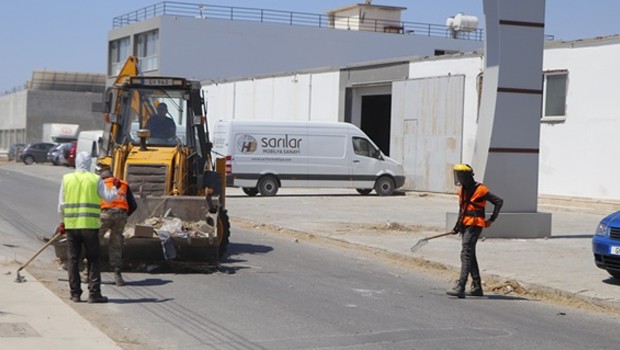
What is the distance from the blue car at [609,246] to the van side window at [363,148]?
21.1m

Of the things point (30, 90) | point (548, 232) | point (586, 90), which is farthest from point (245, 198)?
point (30, 90)

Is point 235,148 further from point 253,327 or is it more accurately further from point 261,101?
point 253,327

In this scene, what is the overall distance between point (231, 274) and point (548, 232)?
9016mm

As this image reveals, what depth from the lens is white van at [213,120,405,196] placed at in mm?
34094

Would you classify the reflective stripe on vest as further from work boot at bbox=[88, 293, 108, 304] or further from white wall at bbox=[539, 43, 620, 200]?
white wall at bbox=[539, 43, 620, 200]

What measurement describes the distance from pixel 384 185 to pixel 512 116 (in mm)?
15231

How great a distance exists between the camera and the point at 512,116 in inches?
802

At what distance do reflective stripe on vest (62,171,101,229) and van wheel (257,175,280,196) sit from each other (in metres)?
22.5

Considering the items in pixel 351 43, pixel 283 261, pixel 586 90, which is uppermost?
pixel 351 43

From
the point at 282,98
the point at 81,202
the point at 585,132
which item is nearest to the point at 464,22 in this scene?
the point at 282,98

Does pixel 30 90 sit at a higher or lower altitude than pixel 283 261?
higher

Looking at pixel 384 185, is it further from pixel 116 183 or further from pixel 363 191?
pixel 116 183

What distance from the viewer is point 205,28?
60000 mm

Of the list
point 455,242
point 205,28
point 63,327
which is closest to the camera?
point 63,327
